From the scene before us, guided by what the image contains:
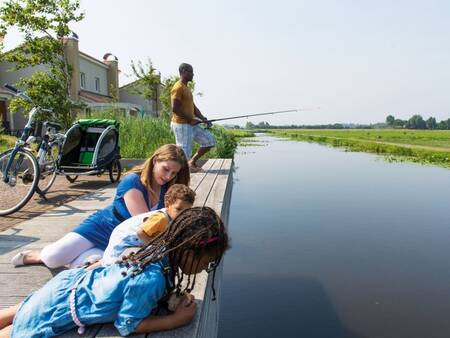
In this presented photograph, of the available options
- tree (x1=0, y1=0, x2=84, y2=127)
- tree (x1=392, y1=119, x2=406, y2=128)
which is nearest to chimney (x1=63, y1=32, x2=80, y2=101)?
tree (x1=0, y1=0, x2=84, y2=127)

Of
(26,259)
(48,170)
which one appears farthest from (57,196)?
(26,259)

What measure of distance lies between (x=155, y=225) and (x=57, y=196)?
13.0 ft

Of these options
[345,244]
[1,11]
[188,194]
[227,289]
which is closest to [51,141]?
[227,289]

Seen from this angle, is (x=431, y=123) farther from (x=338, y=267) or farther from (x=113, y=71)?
(x=338, y=267)

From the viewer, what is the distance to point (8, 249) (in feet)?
10.1

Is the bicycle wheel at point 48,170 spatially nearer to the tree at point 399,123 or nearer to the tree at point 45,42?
the tree at point 45,42

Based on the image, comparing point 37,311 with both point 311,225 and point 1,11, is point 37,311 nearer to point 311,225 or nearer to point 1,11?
point 311,225

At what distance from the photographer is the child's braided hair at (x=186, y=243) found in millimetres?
1643

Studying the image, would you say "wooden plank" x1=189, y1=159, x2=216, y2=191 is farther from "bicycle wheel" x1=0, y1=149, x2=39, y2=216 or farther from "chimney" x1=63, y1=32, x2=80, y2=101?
"chimney" x1=63, y1=32, x2=80, y2=101

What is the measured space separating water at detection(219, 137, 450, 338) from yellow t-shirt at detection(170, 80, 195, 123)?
2115mm

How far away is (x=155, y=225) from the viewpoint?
186 cm

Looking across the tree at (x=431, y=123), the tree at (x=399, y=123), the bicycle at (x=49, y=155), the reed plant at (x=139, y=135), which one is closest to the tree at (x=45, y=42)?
the reed plant at (x=139, y=135)

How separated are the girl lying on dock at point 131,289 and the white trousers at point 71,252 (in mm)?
715

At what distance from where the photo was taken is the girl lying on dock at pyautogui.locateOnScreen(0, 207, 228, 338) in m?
1.62
